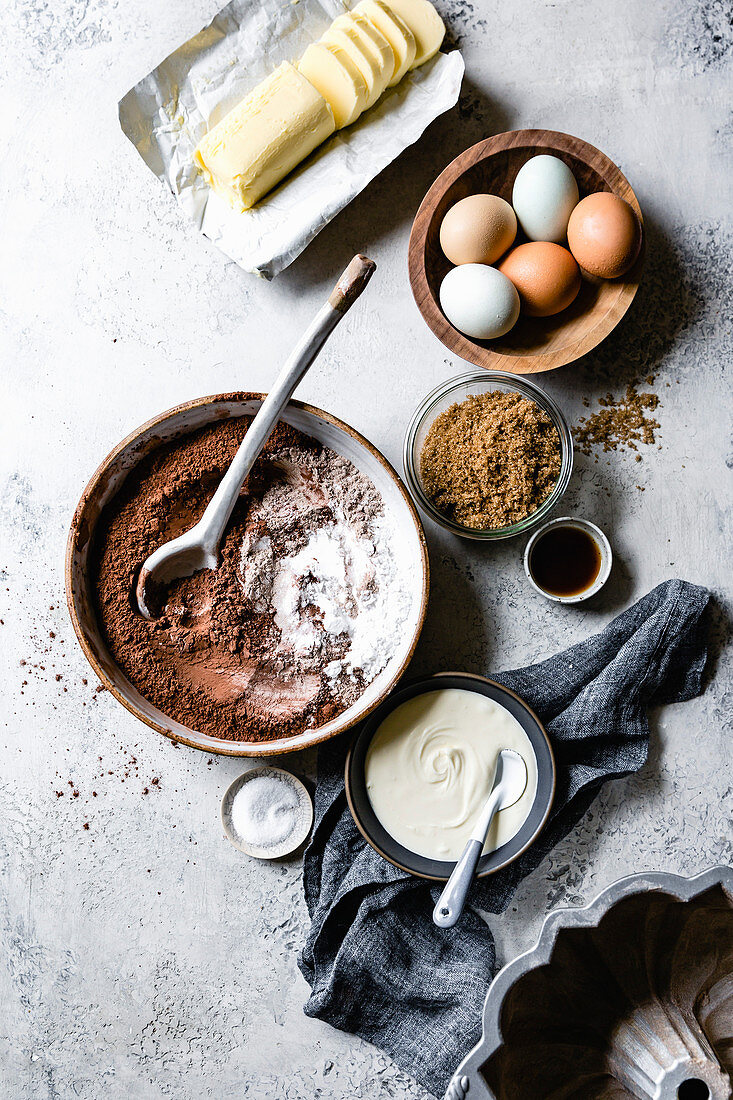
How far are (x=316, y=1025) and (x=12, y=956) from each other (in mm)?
681

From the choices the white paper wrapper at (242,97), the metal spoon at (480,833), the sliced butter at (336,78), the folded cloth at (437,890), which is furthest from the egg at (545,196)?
the metal spoon at (480,833)

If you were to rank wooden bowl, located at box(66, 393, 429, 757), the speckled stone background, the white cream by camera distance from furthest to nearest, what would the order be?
the speckled stone background < the white cream < wooden bowl, located at box(66, 393, 429, 757)

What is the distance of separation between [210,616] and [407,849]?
2.01ft

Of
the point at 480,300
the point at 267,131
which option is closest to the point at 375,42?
the point at 267,131

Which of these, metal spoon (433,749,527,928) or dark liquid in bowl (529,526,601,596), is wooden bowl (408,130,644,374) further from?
metal spoon (433,749,527,928)

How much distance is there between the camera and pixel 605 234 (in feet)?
4.86

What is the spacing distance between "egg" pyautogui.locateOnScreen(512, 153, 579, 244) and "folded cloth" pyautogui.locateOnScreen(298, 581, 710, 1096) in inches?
30.5

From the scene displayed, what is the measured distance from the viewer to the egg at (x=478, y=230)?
150 centimetres

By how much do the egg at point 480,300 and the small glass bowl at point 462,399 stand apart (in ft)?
0.36

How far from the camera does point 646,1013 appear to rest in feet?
4.00

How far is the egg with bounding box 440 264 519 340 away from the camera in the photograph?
1478 mm

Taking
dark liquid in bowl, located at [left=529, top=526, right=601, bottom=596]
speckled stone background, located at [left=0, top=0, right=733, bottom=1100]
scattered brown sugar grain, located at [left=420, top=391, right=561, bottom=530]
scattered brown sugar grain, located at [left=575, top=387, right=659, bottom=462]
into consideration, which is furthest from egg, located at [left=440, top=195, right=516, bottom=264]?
dark liquid in bowl, located at [left=529, top=526, right=601, bottom=596]

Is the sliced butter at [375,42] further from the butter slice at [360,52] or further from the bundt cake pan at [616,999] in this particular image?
the bundt cake pan at [616,999]

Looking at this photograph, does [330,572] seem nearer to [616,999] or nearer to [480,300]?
[480,300]
